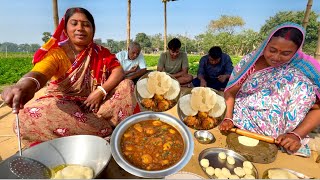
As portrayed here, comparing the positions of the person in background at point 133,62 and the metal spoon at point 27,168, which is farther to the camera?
the person in background at point 133,62

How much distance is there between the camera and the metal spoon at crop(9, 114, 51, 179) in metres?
1.44

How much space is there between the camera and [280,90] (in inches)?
100

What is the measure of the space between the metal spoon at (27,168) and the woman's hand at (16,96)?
0.08m

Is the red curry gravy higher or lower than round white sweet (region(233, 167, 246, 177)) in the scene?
higher

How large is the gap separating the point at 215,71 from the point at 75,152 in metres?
3.86

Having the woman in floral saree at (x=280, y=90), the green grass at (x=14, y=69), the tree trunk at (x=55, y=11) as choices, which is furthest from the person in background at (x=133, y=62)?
the green grass at (x=14, y=69)

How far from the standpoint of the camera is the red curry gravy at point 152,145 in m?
1.56

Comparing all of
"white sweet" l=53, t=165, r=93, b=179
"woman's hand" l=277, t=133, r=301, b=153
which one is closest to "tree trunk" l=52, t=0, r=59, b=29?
"white sweet" l=53, t=165, r=93, b=179

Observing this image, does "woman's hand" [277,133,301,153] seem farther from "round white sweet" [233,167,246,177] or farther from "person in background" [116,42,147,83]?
"person in background" [116,42,147,83]

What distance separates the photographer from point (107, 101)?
2260 millimetres

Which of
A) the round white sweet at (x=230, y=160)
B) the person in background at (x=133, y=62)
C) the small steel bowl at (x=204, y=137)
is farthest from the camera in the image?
the person in background at (x=133, y=62)

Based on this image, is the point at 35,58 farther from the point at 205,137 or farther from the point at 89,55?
the point at 205,137

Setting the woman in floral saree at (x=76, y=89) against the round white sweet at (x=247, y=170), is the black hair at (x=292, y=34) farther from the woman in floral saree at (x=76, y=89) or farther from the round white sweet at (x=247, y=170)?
the woman in floral saree at (x=76, y=89)

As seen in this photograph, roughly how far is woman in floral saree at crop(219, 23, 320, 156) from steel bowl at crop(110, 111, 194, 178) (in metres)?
1.03
